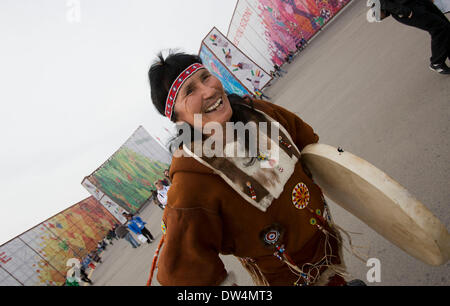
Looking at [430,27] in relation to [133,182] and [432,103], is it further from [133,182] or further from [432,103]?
[133,182]

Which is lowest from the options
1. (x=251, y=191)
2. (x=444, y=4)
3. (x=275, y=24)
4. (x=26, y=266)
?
(x=444, y=4)

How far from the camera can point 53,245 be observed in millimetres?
10000

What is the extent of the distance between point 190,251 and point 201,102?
0.70m

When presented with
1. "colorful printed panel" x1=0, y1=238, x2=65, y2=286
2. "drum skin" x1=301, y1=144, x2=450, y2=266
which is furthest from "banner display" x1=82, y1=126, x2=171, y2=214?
"drum skin" x1=301, y1=144, x2=450, y2=266

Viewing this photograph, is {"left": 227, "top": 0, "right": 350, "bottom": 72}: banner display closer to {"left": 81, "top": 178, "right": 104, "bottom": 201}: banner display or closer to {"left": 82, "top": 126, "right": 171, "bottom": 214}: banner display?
{"left": 82, "top": 126, "right": 171, "bottom": 214}: banner display

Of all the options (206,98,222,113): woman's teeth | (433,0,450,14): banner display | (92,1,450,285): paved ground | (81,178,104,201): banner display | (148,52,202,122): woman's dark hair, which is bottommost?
(92,1,450,285): paved ground

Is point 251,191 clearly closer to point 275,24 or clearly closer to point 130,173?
point 275,24

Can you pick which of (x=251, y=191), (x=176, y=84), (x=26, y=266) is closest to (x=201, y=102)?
(x=176, y=84)

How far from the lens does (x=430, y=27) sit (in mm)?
2441

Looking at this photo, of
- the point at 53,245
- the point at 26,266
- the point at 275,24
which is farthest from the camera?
the point at 275,24

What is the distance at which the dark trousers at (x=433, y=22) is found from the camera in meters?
2.40

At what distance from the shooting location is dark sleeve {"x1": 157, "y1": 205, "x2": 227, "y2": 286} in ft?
3.01

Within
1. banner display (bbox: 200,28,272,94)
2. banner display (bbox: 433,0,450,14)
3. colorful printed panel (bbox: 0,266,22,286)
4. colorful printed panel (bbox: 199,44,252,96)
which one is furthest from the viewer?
colorful printed panel (bbox: 199,44,252,96)

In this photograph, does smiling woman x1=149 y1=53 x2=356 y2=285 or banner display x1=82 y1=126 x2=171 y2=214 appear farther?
banner display x1=82 y1=126 x2=171 y2=214
